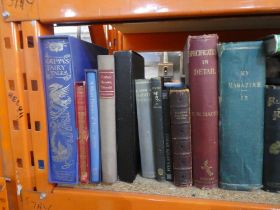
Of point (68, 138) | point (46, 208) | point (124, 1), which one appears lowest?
point (46, 208)

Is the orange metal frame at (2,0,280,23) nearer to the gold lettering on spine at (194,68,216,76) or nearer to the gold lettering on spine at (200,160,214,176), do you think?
the gold lettering on spine at (194,68,216,76)

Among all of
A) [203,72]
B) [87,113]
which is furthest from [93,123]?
[203,72]

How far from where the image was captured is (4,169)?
18.8 inches

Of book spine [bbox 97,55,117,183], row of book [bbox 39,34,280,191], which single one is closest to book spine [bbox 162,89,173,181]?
row of book [bbox 39,34,280,191]

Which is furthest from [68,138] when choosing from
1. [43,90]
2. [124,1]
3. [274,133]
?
[274,133]

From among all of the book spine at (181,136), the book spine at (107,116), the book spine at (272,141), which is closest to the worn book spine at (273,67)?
the book spine at (272,141)

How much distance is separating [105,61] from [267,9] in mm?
297

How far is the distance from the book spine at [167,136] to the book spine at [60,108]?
18cm

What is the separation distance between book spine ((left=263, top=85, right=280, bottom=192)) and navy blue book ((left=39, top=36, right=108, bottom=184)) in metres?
0.37

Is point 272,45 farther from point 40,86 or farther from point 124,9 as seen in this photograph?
point 40,86

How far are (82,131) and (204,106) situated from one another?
246 mm

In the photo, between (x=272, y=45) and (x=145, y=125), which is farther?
(x=145, y=125)

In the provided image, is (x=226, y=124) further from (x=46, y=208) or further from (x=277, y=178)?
(x=46, y=208)

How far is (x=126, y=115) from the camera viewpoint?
45cm
